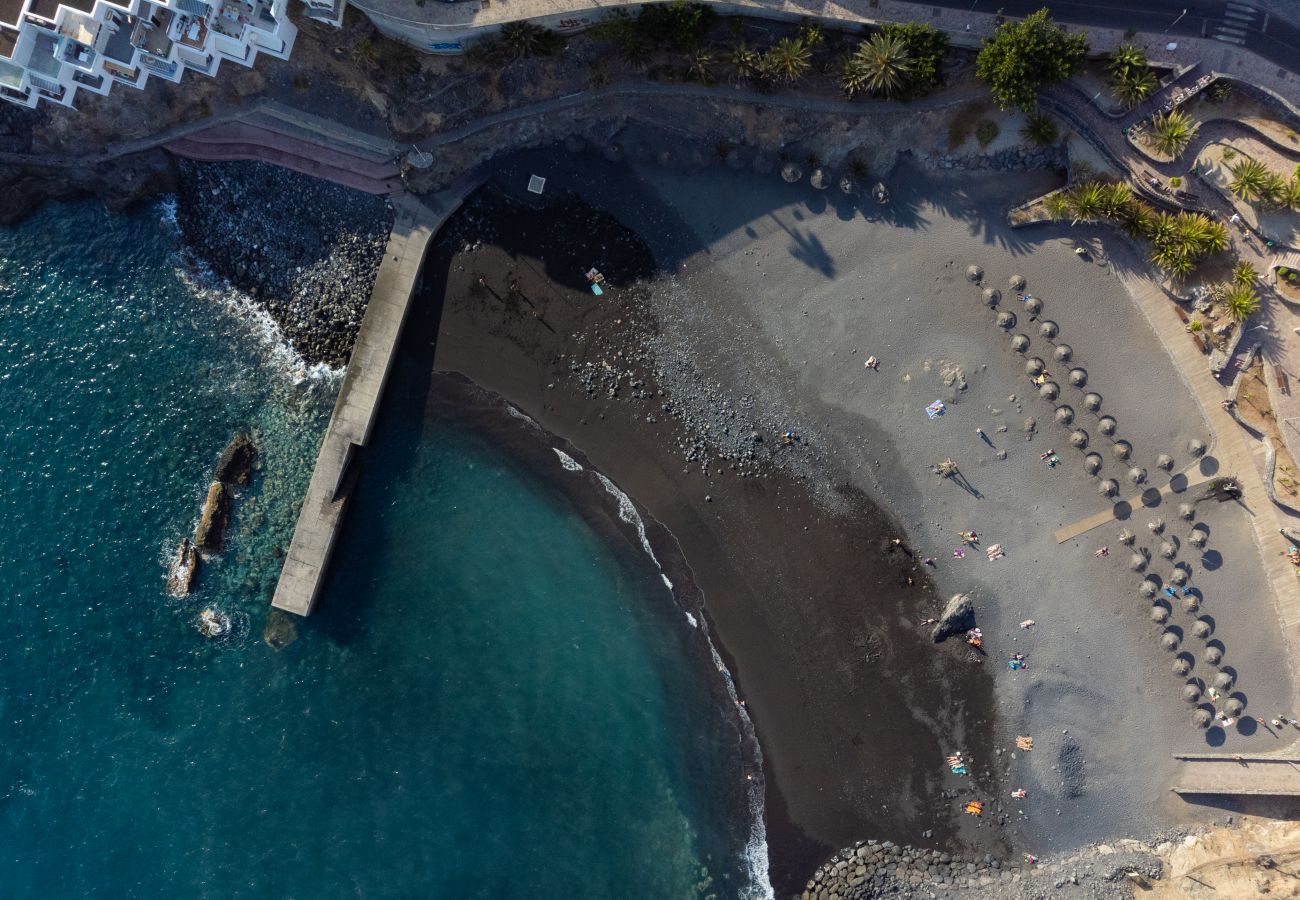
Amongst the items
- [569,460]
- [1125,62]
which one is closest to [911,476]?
[569,460]

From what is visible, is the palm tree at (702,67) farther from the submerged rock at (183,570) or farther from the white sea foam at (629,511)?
the submerged rock at (183,570)

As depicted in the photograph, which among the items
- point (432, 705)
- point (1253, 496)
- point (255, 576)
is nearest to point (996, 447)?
point (1253, 496)

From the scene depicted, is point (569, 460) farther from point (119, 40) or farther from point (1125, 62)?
point (1125, 62)

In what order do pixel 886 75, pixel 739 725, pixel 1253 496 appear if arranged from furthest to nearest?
pixel 739 725 → pixel 1253 496 → pixel 886 75

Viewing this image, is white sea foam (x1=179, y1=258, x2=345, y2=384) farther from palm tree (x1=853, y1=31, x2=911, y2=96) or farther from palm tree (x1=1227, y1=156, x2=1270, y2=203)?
palm tree (x1=1227, y1=156, x2=1270, y2=203)

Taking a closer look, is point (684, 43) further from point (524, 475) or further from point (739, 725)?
point (739, 725)

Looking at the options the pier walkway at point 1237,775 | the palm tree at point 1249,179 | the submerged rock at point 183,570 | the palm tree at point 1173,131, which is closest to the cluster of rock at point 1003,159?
the palm tree at point 1173,131

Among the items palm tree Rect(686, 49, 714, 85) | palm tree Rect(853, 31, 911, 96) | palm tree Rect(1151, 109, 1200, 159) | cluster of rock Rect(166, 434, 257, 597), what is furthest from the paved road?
cluster of rock Rect(166, 434, 257, 597)
